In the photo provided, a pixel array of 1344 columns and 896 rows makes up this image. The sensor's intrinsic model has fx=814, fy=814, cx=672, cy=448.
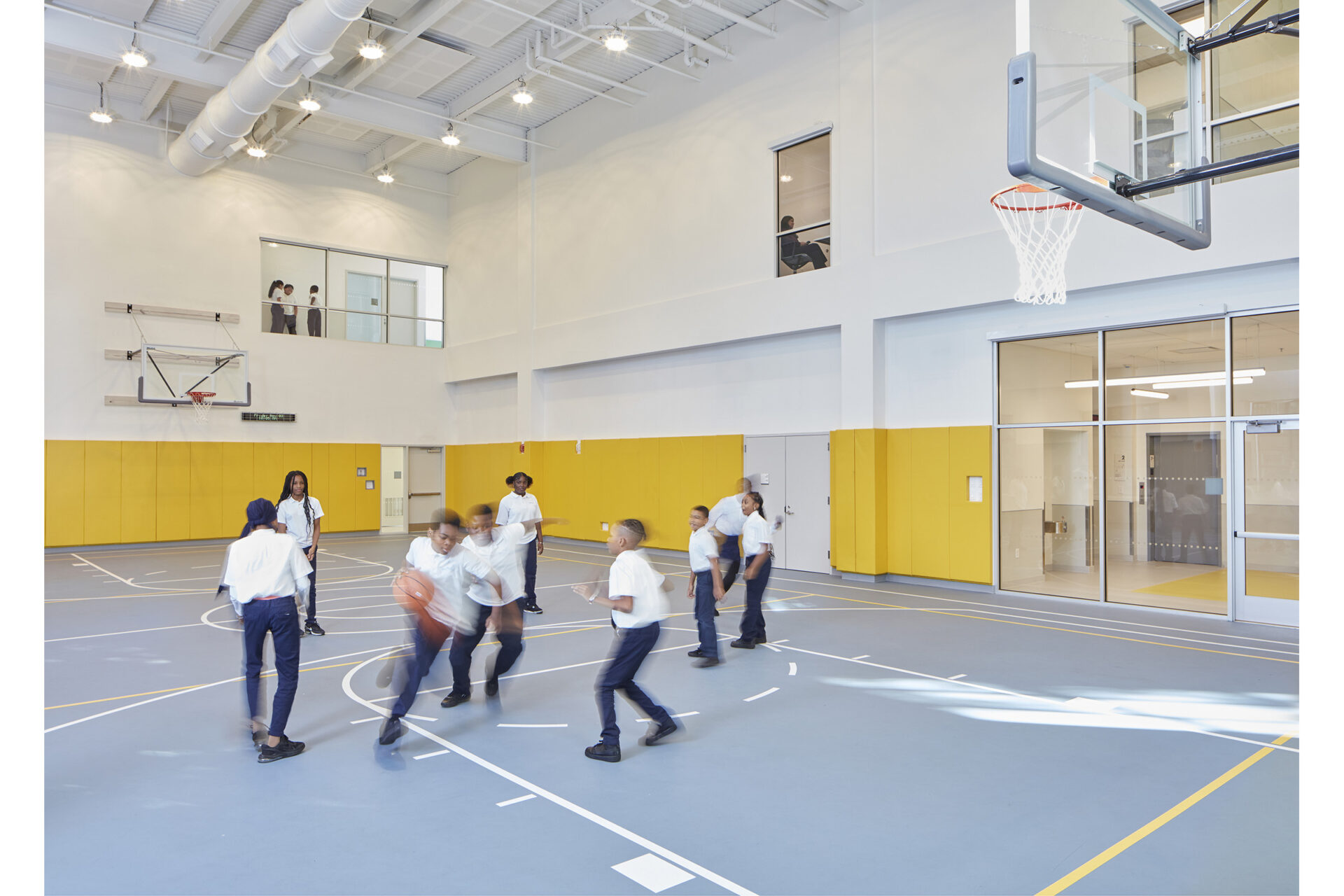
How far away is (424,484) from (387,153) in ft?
31.1

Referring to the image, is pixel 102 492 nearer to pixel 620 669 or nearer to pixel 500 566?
pixel 500 566

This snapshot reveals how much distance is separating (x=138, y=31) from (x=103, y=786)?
1577cm

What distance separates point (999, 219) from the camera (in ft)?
39.6

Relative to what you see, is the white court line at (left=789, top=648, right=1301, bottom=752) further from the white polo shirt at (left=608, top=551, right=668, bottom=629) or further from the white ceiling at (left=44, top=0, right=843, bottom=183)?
the white ceiling at (left=44, top=0, right=843, bottom=183)

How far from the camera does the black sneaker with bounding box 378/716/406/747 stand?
5.90 meters

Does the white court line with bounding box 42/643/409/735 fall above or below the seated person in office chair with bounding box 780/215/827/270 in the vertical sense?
below

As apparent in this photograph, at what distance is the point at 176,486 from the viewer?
20.1 metres

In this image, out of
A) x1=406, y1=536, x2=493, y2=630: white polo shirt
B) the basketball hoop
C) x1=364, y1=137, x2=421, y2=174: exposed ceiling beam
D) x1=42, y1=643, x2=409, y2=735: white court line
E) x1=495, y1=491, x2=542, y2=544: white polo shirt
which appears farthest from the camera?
x1=364, y1=137, x2=421, y2=174: exposed ceiling beam

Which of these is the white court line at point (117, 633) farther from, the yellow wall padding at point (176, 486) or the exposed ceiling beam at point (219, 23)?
the exposed ceiling beam at point (219, 23)

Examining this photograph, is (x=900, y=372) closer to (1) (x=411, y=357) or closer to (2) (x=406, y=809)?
(2) (x=406, y=809)

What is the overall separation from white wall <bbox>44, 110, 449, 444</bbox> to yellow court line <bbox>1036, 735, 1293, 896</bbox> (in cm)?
2120

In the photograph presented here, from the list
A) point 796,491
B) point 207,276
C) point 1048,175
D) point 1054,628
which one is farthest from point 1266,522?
point 207,276

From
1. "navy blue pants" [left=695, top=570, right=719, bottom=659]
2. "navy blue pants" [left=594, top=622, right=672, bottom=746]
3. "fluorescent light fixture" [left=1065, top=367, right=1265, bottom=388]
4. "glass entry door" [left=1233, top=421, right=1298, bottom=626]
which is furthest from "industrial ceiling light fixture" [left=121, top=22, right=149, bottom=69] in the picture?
"glass entry door" [left=1233, top=421, right=1298, bottom=626]

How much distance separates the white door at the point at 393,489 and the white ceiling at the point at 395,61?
8605 mm
